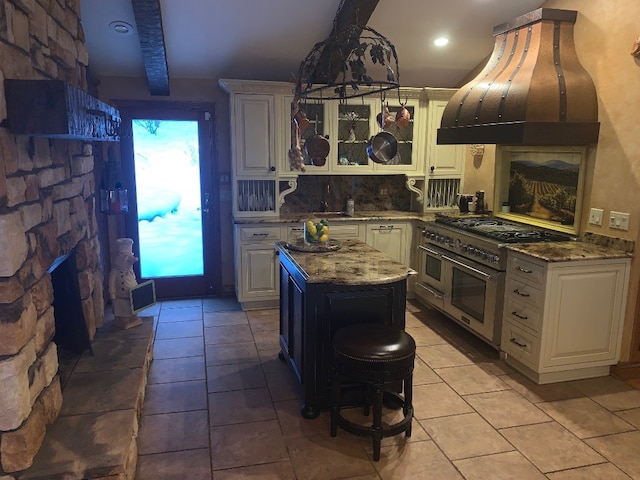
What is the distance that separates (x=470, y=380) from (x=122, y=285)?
2.56 meters

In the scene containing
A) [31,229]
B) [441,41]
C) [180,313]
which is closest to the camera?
[31,229]

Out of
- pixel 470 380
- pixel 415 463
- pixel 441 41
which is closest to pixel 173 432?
pixel 415 463

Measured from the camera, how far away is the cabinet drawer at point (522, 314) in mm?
3396

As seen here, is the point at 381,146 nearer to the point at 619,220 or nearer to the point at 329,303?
the point at 329,303

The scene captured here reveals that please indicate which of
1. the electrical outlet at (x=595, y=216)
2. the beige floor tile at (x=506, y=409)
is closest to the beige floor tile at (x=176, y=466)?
the beige floor tile at (x=506, y=409)

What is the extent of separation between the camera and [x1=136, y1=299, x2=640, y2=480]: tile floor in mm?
2561

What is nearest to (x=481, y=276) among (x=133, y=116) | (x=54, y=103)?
(x=54, y=103)

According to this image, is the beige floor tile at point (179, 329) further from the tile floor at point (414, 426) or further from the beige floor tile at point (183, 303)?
the beige floor tile at point (183, 303)

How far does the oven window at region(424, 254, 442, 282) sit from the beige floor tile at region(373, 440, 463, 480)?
215 cm

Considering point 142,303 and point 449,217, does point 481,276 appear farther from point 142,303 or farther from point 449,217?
point 142,303

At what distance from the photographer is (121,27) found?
12.9ft

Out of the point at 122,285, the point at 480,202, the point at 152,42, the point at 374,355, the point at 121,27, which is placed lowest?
the point at 374,355

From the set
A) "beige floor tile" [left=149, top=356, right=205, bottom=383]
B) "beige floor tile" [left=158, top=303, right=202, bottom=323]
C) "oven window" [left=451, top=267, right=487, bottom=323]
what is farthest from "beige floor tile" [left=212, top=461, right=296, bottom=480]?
"beige floor tile" [left=158, top=303, right=202, bottom=323]

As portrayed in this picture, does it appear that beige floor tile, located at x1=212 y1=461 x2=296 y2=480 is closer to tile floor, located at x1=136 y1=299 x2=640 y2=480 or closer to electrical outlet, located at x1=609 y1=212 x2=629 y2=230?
tile floor, located at x1=136 y1=299 x2=640 y2=480
